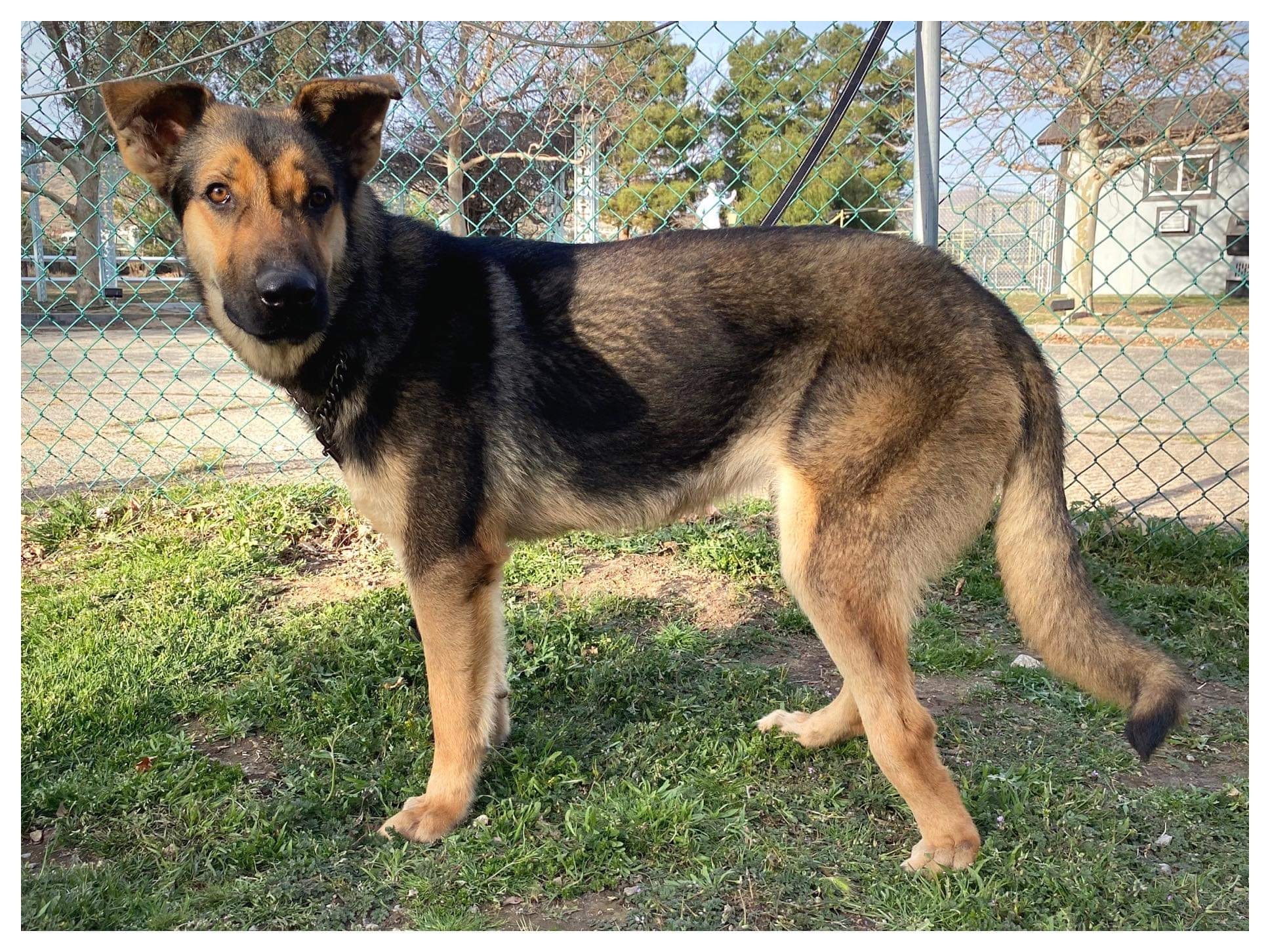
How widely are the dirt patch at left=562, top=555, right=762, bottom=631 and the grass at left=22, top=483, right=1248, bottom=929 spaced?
0.02 meters

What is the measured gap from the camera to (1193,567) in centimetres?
452

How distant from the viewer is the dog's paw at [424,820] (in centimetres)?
275

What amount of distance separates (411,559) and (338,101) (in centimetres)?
142

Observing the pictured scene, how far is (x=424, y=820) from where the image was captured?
9.09ft

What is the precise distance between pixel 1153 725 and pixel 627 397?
5.54ft

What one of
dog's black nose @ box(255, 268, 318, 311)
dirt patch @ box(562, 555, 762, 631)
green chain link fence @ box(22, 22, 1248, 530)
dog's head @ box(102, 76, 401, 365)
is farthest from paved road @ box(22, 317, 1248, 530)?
Answer: dirt patch @ box(562, 555, 762, 631)

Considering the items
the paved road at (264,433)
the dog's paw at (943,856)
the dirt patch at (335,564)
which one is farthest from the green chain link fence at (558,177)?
the dog's paw at (943,856)

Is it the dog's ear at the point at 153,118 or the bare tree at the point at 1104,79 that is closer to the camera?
the dog's ear at the point at 153,118

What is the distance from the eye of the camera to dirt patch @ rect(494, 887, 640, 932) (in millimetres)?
2416

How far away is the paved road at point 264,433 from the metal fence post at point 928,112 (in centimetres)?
146

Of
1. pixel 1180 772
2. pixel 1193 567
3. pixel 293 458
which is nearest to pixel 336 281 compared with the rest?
pixel 1180 772

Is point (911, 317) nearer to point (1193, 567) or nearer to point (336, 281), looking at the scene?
point (336, 281)

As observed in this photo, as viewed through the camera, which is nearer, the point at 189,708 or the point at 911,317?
the point at 911,317

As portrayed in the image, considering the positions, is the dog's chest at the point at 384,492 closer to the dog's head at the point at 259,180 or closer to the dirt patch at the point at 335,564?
the dog's head at the point at 259,180
